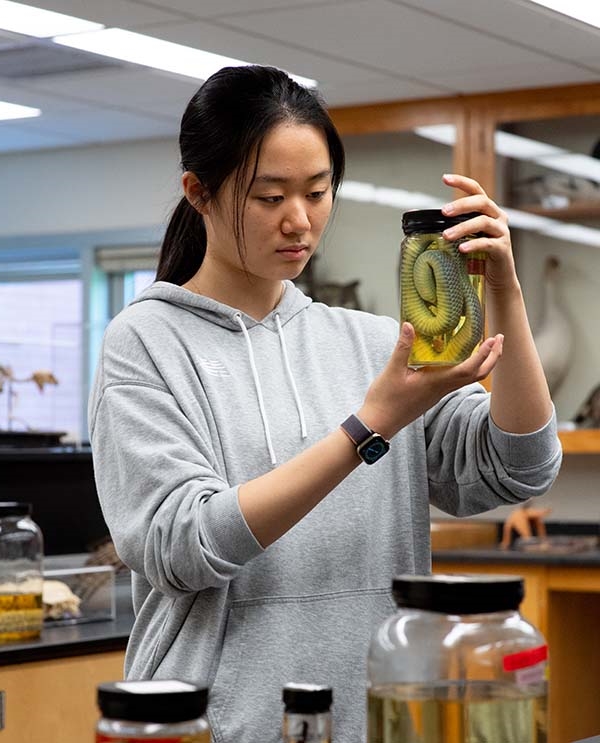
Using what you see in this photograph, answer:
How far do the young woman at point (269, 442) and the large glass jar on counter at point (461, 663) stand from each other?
321mm

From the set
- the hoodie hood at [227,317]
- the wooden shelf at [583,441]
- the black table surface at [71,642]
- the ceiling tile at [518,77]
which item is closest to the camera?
the hoodie hood at [227,317]

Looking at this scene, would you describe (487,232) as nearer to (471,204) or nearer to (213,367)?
(471,204)

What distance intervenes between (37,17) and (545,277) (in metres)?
1.85

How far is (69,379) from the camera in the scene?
588 centimetres

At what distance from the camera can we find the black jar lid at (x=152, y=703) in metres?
0.78

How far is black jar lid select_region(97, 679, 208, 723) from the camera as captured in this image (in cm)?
78

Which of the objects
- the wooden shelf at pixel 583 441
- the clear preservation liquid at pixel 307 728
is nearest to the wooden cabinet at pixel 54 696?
the clear preservation liquid at pixel 307 728

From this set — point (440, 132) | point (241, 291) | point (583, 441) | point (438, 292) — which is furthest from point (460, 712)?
point (440, 132)

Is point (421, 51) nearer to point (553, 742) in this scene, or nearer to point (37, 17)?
point (37, 17)

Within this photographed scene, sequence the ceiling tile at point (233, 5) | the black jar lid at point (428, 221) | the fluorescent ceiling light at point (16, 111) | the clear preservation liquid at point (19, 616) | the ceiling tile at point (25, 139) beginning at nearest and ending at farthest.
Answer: the black jar lid at point (428, 221) < the clear preservation liquid at point (19, 616) < the ceiling tile at point (233, 5) < the fluorescent ceiling light at point (16, 111) < the ceiling tile at point (25, 139)

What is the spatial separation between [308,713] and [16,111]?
444 cm

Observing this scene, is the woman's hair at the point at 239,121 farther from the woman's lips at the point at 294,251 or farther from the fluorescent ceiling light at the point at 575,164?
the fluorescent ceiling light at the point at 575,164

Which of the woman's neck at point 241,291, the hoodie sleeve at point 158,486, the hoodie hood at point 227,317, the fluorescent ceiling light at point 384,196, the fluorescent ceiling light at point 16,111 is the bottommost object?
the hoodie sleeve at point 158,486

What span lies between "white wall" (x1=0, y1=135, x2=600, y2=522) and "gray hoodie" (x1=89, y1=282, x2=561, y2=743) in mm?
3233
